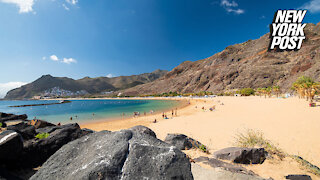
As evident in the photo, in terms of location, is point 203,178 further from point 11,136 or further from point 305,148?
point 305,148

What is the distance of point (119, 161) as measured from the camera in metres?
2.22

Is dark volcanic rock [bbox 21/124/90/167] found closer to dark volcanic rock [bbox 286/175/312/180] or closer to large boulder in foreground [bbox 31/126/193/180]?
large boulder in foreground [bbox 31/126/193/180]

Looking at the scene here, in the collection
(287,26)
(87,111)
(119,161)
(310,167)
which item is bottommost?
(87,111)

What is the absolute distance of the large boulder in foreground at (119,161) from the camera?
6.78 feet

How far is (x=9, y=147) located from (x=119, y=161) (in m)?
4.13

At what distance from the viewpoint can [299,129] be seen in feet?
29.7

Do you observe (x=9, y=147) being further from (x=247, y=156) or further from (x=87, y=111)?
(x=87, y=111)

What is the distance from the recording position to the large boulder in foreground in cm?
207

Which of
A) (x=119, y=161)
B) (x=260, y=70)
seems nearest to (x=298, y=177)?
(x=119, y=161)

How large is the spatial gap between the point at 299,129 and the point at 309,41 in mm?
133275

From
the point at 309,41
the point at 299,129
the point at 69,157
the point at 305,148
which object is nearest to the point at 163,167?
the point at 69,157

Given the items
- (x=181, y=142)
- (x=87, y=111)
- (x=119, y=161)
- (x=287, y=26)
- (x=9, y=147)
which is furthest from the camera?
(x=287, y=26)

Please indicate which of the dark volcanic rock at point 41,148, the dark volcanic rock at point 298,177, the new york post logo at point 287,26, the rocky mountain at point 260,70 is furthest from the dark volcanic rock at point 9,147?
the new york post logo at point 287,26

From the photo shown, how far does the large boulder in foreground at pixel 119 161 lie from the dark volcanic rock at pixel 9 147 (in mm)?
2498
